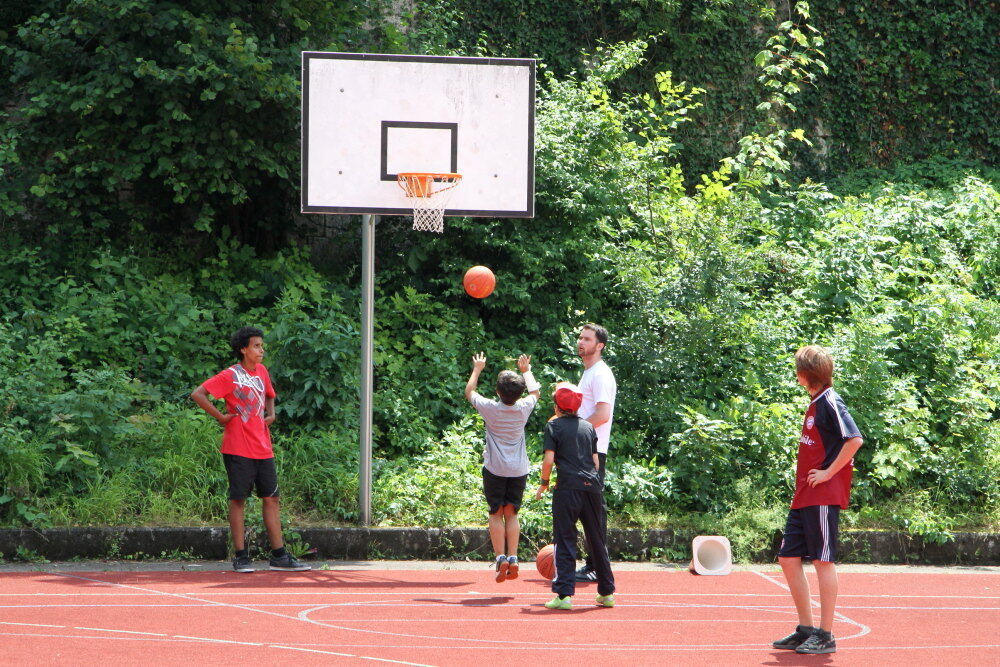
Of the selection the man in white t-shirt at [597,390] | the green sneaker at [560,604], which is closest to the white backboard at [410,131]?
the man in white t-shirt at [597,390]

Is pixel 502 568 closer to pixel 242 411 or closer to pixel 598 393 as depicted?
pixel 598 393

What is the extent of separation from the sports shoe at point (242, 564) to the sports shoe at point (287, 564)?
8.1 inches

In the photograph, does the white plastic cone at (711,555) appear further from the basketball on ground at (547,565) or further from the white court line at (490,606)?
the basketball on ground at (547,565)

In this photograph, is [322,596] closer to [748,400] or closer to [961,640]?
[961,640]

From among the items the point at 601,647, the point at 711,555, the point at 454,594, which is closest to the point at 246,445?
the point at 454,594

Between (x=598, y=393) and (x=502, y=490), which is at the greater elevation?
(x=598, y=393)

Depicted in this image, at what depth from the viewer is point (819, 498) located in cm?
625

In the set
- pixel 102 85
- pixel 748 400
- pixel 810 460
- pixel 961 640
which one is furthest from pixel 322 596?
pixel 102 85

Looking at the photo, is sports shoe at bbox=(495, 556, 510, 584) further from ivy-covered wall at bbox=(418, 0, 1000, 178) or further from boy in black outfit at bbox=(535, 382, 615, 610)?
ivy-covered wall at bbox=(418, 0, 1000, 178)

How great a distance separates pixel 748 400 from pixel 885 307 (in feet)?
7.34

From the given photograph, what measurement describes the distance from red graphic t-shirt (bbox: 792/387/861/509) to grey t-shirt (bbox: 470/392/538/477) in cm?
231

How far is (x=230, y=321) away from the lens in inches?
499

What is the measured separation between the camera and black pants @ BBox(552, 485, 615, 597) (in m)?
7.18

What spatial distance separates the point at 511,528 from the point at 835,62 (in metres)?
12.3
